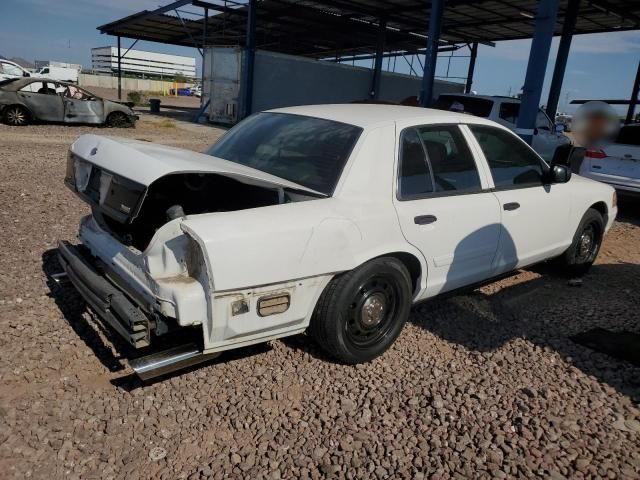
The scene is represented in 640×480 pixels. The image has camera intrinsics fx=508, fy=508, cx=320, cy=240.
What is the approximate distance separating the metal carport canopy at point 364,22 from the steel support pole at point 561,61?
2.30ft

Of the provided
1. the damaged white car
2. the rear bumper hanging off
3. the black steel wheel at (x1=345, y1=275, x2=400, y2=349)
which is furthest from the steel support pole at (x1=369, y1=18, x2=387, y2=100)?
the rear bumper hanging off

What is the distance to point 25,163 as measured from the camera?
28.5 feet

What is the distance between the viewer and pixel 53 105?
14570 millimetres

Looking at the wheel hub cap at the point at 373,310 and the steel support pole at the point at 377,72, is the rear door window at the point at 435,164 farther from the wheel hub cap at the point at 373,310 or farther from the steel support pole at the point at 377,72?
the steel support pole at the point at 377,72

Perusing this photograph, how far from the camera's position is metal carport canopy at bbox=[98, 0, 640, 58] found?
1742 cm

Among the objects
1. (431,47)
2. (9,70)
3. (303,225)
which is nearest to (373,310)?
(303,225)

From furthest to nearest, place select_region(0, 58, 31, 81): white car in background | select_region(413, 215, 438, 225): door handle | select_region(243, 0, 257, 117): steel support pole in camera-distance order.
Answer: select_region(0, 58, 31, 81): white car in background
select_region(243, 0, 257, 117): steel support pole
select_region(413, 215, 438, 225): door handle

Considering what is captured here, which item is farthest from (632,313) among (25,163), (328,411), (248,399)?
(25,163)

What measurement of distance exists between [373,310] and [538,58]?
868 centimetres

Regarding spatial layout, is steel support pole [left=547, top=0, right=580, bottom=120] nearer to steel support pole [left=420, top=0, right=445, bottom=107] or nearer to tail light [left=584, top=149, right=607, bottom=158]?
steel support pole [left=420, top=0, right=445, bottom=107]

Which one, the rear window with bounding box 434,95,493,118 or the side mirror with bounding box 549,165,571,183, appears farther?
the rear window with bounding box 434,95,493,118

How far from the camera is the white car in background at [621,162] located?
764 cm

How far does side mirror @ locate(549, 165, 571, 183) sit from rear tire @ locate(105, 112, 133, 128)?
1463cm

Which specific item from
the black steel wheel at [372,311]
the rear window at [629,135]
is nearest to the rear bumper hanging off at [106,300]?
the black steel wheel at [372,311]
